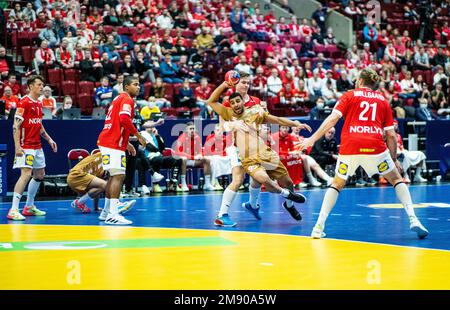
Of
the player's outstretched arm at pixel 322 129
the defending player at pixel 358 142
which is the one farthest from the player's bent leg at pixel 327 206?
the player's outstretched arm at pixel 322 129

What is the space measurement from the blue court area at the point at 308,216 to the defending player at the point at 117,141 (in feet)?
1.16

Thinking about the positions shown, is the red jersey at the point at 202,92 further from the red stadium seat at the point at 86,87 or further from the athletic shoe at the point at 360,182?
the athletic shoe at the point at 360,182

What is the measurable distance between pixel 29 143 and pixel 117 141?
1546mm

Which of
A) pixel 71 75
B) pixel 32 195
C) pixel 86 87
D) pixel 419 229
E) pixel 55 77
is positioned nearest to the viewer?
pixel 419 229

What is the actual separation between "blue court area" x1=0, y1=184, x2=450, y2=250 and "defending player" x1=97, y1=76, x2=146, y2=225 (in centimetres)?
35

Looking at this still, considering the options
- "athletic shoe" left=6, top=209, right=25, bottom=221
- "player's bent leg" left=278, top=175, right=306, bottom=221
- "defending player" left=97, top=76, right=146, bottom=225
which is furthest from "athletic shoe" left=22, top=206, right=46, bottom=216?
"player's bent leg" left=278, top=175, right=306, bottom=221

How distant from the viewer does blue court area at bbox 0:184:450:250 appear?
9430mm

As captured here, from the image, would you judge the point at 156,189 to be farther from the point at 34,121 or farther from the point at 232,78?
the point at 232,78

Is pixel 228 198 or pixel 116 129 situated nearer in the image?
pixel 228 198

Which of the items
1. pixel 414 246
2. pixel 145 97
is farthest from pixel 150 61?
pixel 414 246

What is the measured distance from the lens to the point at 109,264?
710 centimetres

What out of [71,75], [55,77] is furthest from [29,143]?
[71,75]

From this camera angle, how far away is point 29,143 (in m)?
11.4

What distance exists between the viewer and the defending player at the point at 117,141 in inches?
413
